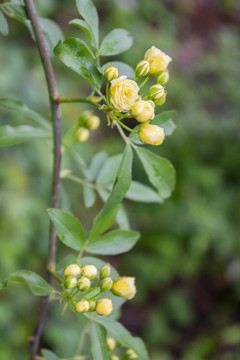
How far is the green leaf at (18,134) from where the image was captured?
2.68 ft

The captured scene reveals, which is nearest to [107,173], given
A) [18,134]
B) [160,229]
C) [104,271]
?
[18,134]

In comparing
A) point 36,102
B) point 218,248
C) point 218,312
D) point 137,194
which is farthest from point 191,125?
point 137,194

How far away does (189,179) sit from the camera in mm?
3090

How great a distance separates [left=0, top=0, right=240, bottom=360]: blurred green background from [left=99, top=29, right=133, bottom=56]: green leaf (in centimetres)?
174

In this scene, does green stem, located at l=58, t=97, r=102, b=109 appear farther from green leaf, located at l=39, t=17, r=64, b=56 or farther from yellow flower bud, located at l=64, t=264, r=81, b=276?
yellow flower bud, located at l=64, t=264, r=81, b=276

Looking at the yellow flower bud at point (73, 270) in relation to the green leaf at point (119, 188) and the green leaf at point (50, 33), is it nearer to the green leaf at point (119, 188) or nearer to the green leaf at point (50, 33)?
the green leaf at point (119, 188)

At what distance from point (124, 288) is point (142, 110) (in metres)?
0.28

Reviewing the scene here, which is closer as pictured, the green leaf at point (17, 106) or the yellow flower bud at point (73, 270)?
the yellow flower bud at point (73, 270)

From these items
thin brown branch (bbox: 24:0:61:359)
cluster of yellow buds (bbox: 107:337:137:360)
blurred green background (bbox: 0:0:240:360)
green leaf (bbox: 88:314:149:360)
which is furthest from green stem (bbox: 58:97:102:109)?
blurred green background (bbox: 0:0:240:360)

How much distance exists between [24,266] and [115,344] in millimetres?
1715

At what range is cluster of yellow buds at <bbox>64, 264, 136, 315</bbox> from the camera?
651 millimetres

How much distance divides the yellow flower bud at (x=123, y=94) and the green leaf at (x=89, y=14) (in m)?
0.15

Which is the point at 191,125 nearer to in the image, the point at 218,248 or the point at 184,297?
the point at 218,248

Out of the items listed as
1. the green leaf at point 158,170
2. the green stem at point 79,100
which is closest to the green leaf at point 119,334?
the green leaf at point 158,170
